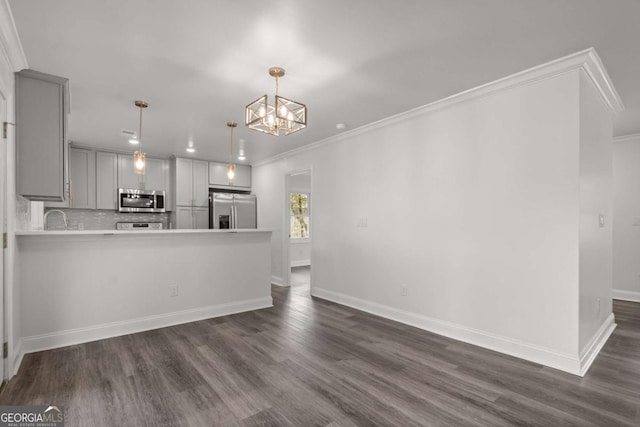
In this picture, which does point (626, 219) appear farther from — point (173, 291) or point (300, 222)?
point (300, 222)

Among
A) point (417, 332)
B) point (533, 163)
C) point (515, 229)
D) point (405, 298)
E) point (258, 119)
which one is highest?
point (258, 119)

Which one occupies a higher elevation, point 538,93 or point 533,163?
point 538,93

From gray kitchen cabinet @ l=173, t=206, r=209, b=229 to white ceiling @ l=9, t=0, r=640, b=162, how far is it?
274 cm

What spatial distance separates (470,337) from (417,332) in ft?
1.74

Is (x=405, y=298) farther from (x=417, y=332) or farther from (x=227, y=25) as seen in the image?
(x=227, y=25)

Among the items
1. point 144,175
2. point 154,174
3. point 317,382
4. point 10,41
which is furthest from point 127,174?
point 317,382

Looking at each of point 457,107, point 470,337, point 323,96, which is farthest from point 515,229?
point 323,96

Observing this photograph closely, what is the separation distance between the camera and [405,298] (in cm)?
379

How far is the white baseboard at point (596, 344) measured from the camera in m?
2.56

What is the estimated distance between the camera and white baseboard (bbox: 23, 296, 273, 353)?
117 inches

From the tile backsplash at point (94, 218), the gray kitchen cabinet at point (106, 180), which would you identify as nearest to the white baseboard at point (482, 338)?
the tile backsplash at point (94, 218)

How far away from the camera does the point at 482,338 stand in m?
3.03

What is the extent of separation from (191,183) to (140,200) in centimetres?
92

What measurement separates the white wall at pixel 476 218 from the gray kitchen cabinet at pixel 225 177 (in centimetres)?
283
